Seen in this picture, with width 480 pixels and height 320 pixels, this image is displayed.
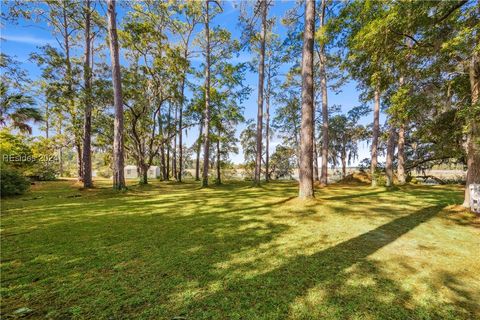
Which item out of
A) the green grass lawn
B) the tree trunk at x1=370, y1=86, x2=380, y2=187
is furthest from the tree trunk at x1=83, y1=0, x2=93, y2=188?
the tree trunk at x1=370, y1=86, x2=380, y2=187

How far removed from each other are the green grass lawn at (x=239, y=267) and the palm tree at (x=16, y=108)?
29.6 feet

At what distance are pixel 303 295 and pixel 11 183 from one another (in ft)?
39.3

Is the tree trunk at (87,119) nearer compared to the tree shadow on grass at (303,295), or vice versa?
the tree shadow on grass at (303,295)

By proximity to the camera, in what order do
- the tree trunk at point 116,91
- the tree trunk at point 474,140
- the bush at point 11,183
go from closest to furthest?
the tree trunk at point 474,140, the bush at point 11,183, the tree trunk at point 116,91

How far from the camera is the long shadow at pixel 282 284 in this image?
195cm

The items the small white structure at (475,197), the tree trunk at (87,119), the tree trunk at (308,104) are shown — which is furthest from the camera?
the tree trunk at (87,119)

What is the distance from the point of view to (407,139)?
1905 centimetres

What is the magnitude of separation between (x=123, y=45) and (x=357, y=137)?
27.7m

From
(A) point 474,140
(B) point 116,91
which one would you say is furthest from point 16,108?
(A) point 474,140

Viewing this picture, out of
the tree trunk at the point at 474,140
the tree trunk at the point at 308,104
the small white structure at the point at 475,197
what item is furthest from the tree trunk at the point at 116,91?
the small white structure at the point at 475,197

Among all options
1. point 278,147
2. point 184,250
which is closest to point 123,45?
point 184,250

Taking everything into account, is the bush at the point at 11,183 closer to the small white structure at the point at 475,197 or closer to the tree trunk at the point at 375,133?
the small white structure at the point at 475,197

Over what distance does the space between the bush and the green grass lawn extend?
477 centimetres

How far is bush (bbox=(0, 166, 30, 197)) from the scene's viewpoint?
27.3ft
